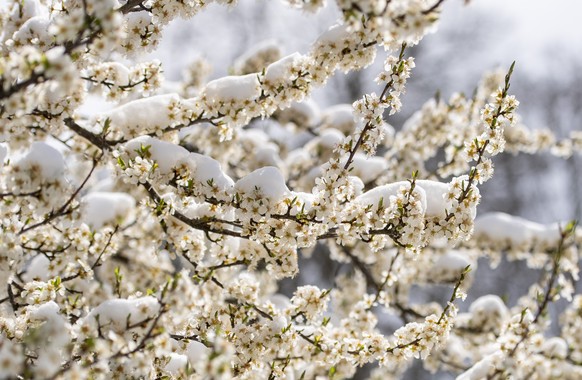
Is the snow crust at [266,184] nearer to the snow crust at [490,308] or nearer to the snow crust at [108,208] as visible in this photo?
the snow crust at [108,208]

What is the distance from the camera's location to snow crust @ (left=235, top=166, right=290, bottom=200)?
10.7 ft

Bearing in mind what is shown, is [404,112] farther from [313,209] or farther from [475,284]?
[313,209]

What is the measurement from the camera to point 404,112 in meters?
19.2

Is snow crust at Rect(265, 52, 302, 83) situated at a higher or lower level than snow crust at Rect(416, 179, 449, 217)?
higher

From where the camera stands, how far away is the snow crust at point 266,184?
129 inches

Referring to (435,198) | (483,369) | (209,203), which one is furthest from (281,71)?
(483,369)

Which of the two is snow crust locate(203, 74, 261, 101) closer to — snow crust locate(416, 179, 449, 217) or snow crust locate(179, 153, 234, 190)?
snow crust locate(179, 153, 234, 190)

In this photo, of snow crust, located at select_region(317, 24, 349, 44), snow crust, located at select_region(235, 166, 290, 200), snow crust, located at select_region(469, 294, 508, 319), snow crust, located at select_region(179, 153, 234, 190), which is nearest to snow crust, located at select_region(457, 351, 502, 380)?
snow crust, located at select_region(235, 166, 290, 200)

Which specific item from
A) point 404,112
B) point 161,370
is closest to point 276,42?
point 161,370

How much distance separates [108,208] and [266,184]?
321 cm

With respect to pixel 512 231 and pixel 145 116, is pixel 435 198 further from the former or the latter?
pixel 512 231

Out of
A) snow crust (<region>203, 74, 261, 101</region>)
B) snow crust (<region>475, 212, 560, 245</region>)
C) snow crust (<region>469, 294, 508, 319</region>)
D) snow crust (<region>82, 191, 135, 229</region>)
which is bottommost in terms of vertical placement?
snow crust (<region>469, 294, 508, 319</region>)

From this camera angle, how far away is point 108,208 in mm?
6008

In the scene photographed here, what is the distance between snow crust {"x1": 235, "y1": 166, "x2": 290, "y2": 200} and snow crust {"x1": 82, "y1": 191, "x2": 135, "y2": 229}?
253cm
